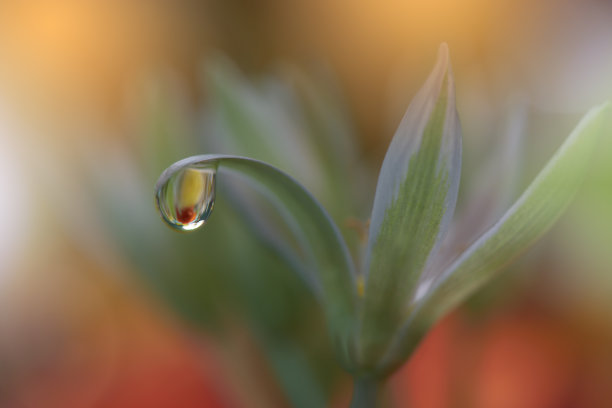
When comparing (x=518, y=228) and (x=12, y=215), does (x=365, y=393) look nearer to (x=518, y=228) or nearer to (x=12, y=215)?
(x=518, y=228)

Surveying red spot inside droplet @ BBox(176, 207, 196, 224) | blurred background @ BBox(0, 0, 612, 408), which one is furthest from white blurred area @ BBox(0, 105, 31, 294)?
red spot inside droplet @ BBox(176, 207, 196, 224)

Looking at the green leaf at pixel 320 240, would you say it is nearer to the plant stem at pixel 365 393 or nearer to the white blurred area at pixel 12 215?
the plant stem at pixel 365 393

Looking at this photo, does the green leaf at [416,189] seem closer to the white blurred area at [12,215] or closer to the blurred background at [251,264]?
the blurred background at [251,264]

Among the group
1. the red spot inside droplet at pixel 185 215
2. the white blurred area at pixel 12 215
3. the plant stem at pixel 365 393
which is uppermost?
the red spot inside droplet at pixel 185 215

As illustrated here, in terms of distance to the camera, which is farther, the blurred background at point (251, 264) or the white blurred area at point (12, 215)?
the white blurred area at point (12, 215)

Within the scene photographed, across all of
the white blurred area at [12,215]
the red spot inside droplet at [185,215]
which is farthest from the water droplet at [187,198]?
the white blurred area at [12,215]

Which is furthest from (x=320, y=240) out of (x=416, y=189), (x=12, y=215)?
(x=12, y=215)

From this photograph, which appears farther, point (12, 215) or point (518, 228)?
point (12, 215)

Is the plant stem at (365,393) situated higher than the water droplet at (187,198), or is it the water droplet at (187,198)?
the water droplet at (187,198)
